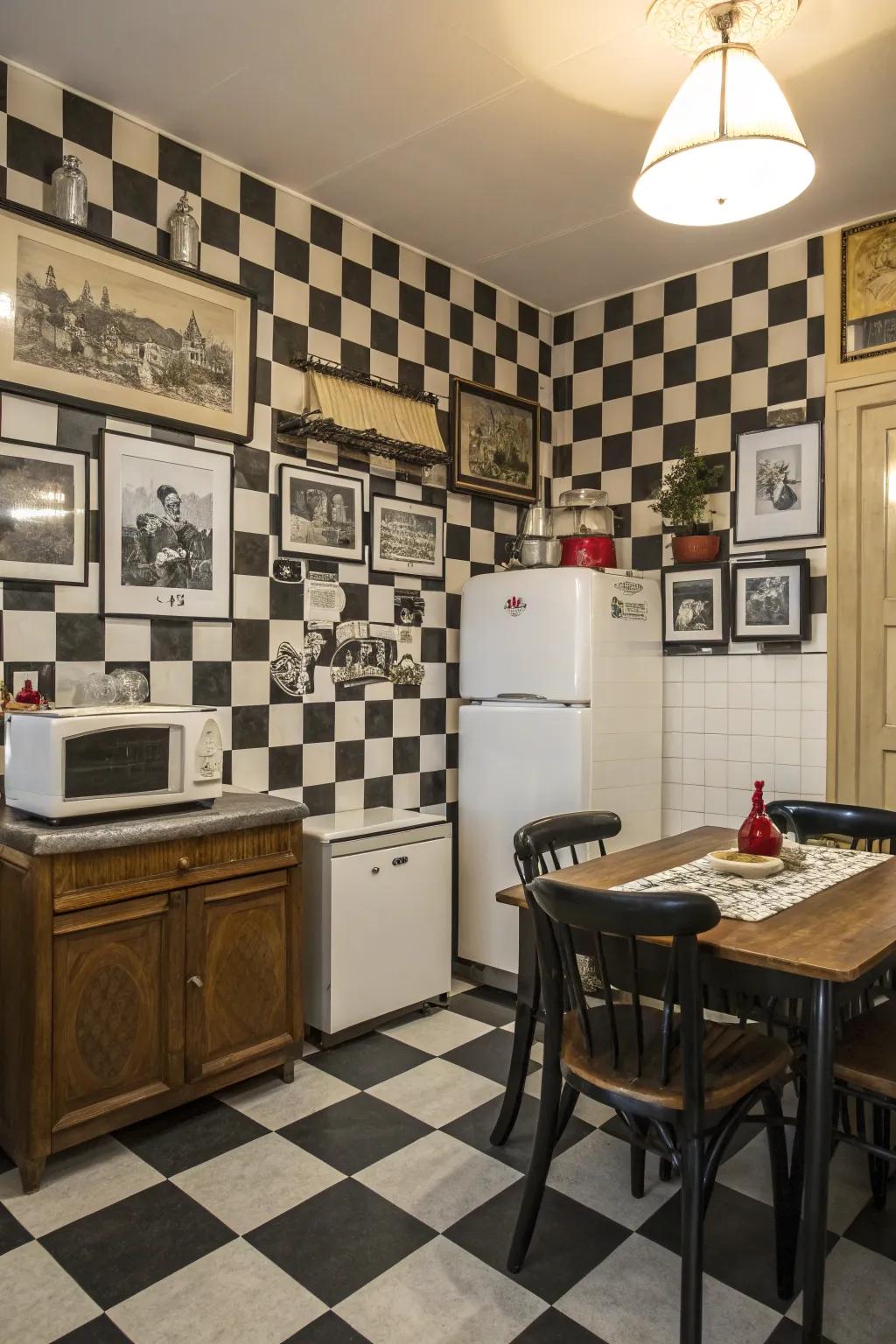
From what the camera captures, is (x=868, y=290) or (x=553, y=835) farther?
(x=868, y=290)

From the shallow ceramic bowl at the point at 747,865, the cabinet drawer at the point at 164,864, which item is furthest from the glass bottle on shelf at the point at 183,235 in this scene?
the shallow ceramic bowl at the point at 747,865

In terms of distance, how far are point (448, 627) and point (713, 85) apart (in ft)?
7.89

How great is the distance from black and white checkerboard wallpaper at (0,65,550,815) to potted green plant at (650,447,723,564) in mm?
829

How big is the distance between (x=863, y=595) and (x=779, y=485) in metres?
0.57

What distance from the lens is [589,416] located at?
4.47 metres

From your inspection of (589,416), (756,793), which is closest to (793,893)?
(756,793)

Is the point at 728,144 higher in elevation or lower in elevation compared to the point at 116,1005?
higher

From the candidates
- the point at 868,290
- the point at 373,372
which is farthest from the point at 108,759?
the point at 868,290

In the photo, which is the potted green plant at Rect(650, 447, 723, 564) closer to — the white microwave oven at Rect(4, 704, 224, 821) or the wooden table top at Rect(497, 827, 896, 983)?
the wooden table top at Rect(497, 827, 896, 983)

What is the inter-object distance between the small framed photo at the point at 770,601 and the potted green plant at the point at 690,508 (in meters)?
0.17

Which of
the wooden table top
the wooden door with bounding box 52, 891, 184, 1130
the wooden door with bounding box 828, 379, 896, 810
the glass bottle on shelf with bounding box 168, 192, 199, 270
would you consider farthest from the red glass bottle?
the glass bottle on shelf with bounding box 168, 192, 199, 270

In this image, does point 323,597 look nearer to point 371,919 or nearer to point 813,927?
point 371,919

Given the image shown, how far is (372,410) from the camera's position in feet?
12.1

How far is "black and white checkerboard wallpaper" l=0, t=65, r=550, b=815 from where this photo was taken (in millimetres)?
2797
